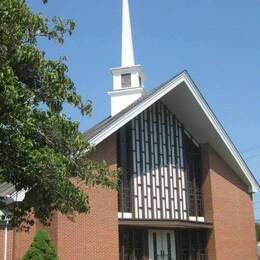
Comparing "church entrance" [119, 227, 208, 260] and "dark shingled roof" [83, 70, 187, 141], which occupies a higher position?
"dark shingled roof" [83, 70, 187, 141]

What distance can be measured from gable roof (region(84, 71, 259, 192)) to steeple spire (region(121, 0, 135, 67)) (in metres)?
3.91

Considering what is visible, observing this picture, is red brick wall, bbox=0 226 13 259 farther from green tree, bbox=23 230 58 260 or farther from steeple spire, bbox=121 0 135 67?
steeple spire, bbox=121 0 135 67

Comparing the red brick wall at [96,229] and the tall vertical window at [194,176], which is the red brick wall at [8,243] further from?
the tall vertical window at [194,176]

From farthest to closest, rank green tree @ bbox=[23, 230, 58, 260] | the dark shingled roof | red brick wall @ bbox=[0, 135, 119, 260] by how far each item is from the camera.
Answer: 1. the dark shingled roof
2. red brick wall @ bbox=[0, 135, 119, 260]
3. green tree @ bbox=[23, 230, 58, 260]

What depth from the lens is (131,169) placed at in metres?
22.5

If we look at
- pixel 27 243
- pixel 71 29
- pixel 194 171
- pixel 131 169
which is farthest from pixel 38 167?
pixel 194 171

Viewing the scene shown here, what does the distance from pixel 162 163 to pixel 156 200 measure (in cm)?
160

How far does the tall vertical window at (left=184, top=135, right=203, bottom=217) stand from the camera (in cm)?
2497

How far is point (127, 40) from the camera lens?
28.5 meters

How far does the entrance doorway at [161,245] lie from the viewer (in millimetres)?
23352

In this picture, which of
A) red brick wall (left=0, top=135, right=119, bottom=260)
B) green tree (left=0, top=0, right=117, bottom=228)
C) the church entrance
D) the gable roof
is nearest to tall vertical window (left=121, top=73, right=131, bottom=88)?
the gable roof

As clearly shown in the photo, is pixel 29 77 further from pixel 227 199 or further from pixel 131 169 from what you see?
pixel 227 199

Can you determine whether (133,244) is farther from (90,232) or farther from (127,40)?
(127,40)

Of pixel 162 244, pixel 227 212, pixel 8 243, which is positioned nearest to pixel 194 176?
pixel 227 212
